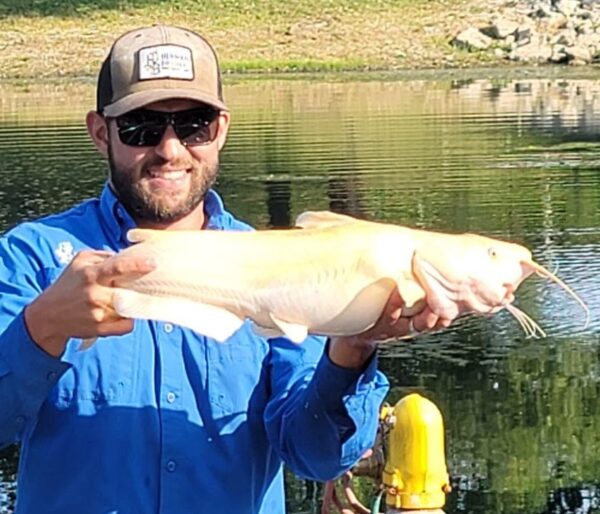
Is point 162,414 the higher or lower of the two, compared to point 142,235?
lower

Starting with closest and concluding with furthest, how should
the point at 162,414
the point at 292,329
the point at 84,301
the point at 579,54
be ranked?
the point at 84,301 → the point at 292,329 → the point at 162,414 → the point at 579,54

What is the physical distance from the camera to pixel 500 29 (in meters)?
65.7

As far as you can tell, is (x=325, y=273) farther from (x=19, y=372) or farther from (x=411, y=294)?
(x=19, y=372)

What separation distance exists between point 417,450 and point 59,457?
8.55 ft

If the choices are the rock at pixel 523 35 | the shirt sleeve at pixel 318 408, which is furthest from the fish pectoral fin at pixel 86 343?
the rock at pixel 523 35

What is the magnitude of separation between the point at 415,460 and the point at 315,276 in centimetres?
281

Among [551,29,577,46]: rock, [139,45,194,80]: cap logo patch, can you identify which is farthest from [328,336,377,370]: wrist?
[551,29,577,46]: rock

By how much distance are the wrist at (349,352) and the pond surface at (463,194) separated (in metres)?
5.81

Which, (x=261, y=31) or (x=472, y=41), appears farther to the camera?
(x=261, y=31)

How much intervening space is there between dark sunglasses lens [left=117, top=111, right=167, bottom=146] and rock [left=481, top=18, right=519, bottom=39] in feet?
203

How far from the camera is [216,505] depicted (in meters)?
4.45

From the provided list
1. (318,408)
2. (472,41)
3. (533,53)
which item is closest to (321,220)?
(318,408)

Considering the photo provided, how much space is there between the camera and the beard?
4.49 meters

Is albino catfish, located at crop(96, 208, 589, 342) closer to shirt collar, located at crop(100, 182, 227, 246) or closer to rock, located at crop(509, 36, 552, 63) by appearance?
shirt collar, located at crop(100, 182, 227, 246)
